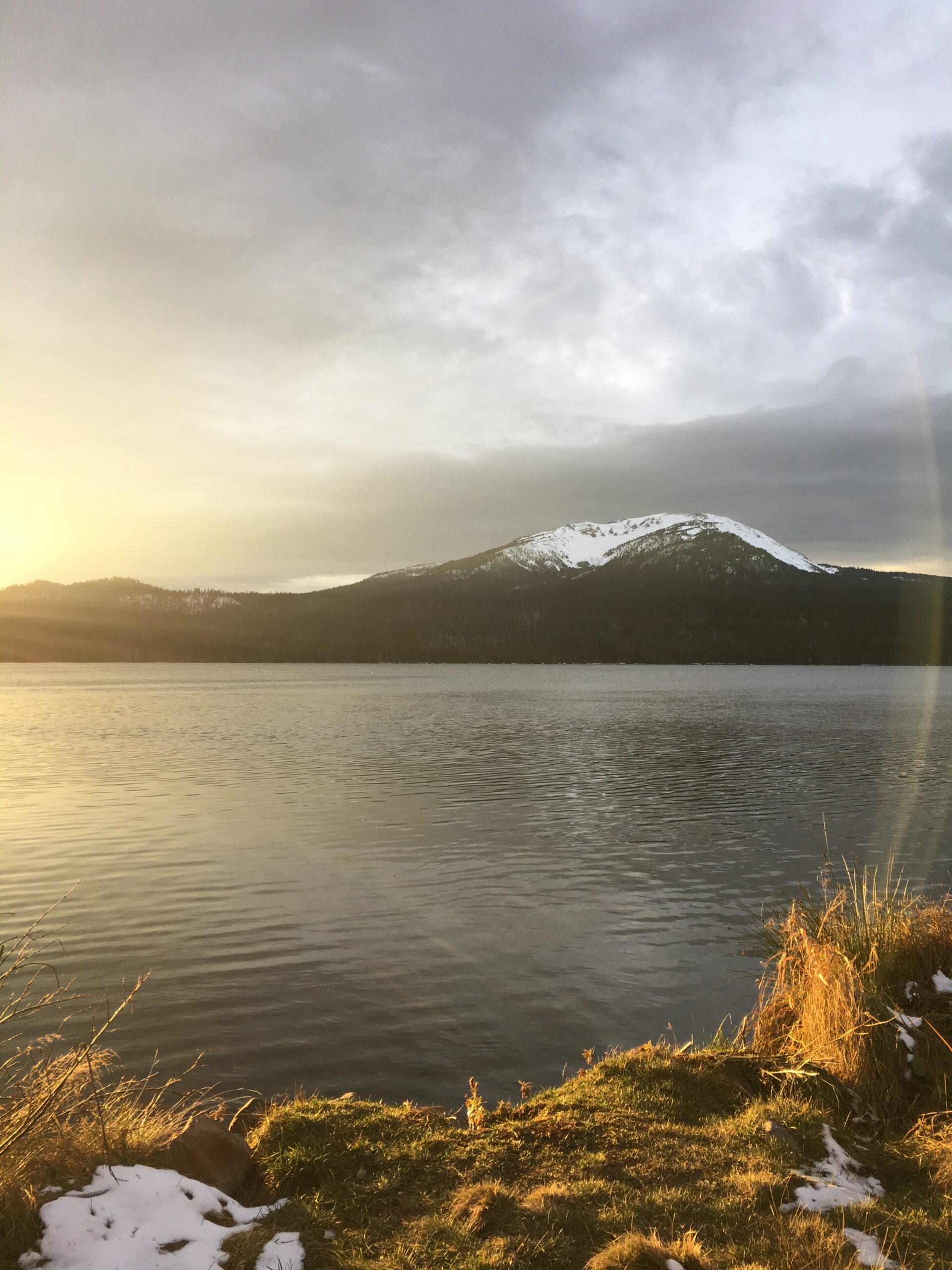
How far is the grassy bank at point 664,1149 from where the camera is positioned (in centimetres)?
485

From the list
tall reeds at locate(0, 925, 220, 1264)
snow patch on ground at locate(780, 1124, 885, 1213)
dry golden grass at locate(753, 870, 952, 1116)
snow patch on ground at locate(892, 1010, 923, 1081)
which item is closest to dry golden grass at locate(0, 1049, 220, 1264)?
tall reeds at locate(0, 925, 220, 1264)

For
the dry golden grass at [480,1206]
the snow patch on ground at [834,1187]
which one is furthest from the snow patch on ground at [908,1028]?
the dry golden grass at [480,1206]

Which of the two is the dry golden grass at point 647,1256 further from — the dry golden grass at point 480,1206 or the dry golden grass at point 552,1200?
the dry golden grass at point 480,1206

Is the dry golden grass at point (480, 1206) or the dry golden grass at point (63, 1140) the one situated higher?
the dry golden grass at point (63, 1140)

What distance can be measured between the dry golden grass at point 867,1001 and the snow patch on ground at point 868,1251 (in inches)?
80.6

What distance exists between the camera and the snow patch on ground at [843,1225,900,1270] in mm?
4621

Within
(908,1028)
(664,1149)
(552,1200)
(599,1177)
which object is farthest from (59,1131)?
(908,1028)

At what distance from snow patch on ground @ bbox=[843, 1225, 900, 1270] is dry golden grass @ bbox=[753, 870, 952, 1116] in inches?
80.6

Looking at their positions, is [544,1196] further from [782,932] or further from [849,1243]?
[782,932]

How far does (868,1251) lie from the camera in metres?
4.77

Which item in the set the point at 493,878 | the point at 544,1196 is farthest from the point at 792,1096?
the point at 493,878

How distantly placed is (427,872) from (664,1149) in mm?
12880

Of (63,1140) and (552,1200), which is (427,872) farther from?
(552,1200)

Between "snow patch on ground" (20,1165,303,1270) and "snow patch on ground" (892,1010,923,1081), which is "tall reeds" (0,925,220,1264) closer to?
"snow patch on ground" (20,1165,303,1270)
